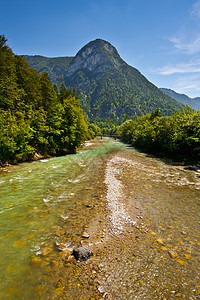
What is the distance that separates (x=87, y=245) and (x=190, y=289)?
4.19m

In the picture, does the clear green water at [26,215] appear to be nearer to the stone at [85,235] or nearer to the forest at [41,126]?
the stone at [85,235]

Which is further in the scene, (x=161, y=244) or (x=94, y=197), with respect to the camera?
(x=94, y=197)

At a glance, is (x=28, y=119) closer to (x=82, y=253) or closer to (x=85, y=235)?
(x=85, y=235)

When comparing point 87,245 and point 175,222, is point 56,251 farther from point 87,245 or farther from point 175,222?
point 175,222

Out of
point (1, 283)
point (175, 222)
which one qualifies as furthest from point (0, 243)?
point (175, 222)

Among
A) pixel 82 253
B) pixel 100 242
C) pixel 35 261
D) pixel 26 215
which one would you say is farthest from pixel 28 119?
pixel 82 253

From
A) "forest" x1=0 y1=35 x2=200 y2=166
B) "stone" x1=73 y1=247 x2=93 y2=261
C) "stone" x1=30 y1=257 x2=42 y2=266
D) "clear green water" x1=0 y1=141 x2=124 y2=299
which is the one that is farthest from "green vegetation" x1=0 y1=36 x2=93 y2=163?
"stone" x1=73 y1=247 x2=93 y2=261

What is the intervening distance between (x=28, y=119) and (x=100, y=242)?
100 ft

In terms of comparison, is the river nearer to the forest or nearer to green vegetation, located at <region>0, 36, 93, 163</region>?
green vegetation, located at <region>0, 36, 93, 163</region>

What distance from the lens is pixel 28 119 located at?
30.1m

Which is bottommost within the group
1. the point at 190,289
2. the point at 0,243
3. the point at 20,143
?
the point at 0,243

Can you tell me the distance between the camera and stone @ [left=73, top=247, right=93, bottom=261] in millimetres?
5766

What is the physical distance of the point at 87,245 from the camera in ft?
21.5

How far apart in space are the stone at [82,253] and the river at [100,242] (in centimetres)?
16
